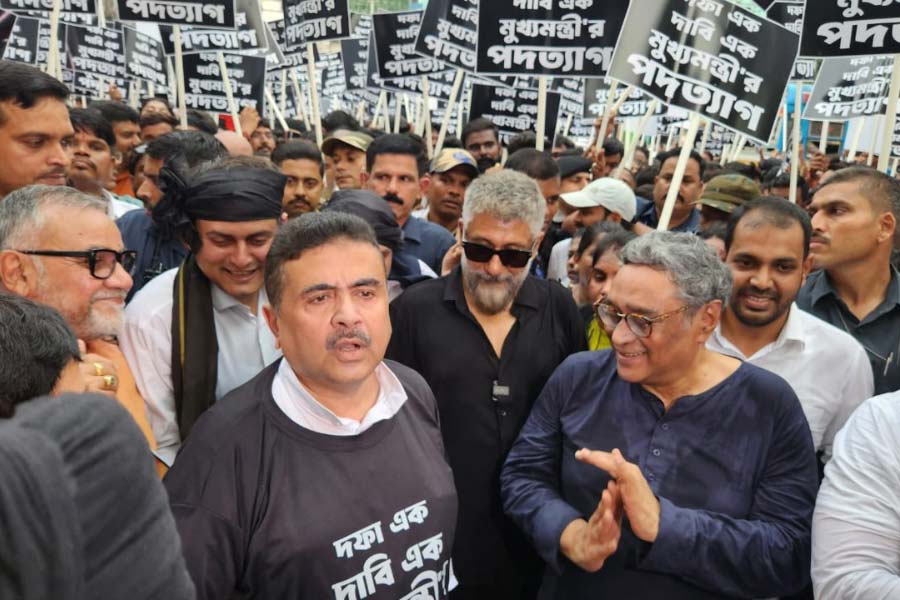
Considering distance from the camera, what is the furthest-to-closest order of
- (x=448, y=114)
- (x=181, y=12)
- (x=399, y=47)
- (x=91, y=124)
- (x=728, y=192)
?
(x=399, y=47), (x=448, y=114), (x=181, y=12), (x=91, y=124), (x=728, y=192)

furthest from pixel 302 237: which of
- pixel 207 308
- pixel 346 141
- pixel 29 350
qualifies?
pixel 346 141

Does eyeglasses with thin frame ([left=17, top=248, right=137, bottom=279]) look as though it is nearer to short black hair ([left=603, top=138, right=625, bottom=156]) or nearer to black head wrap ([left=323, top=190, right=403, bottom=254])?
black head wrap ([left=323, top=190, right=403, bottom=254])

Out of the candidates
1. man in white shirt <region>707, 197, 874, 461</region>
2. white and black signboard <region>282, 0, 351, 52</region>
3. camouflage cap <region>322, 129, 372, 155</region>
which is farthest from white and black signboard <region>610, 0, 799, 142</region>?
white and black signboard <region>282, 0, 351, 52</region>

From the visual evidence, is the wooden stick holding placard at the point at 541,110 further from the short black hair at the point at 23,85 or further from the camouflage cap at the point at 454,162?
the short black hair at the point at 23,85

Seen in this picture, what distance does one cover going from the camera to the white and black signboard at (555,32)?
5.69 meters

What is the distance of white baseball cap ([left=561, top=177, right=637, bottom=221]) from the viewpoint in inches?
208

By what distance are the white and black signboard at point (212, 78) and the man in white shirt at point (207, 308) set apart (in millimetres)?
7144

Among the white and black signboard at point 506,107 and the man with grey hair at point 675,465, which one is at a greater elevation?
the white and black signboard at point 506,107

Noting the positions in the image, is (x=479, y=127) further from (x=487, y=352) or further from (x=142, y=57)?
(x=487, y=352)

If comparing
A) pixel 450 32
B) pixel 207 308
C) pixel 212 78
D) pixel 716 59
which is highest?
pixel 450 32

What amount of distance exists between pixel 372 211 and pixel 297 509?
1762 millimetres

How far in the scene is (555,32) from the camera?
5730mm

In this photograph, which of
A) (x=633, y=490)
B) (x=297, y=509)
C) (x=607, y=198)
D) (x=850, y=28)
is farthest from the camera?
(x=607, y=198)

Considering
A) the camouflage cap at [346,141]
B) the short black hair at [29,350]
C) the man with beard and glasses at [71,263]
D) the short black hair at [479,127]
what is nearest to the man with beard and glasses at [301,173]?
the camouflage cap at [346,141]
